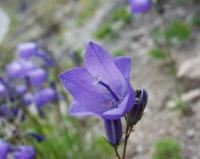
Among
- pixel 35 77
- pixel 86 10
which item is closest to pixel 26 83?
pixel 35 77

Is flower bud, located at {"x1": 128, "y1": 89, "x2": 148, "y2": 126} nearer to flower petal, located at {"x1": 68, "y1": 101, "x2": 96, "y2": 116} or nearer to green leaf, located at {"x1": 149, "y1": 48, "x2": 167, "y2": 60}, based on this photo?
flower petal, located at {"x1": 68, "y1": 101, "x2": 96, "y2": 116}

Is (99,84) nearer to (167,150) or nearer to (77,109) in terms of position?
(77,109)

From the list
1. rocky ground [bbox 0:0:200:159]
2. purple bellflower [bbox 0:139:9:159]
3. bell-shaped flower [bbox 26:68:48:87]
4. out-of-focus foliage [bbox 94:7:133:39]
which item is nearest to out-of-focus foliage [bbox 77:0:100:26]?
rocky ground [bbox 0:0:200:159]

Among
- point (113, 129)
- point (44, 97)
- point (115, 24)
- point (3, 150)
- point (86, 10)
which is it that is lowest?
→ point (86, 10)

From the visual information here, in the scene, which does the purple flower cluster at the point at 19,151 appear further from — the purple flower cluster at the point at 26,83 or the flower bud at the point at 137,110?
the flower bud at the point at 137,110

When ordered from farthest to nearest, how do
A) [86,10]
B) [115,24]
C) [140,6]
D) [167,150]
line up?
[86,10] → [115,24] → [140,6] → [167,150]

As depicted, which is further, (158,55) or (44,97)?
(158,55)

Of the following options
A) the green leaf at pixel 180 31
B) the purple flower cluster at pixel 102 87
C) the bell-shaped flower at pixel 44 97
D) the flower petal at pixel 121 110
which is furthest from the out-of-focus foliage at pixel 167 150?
the green leaf at pixel 180 31

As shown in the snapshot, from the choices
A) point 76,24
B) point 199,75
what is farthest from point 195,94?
point 76,24
